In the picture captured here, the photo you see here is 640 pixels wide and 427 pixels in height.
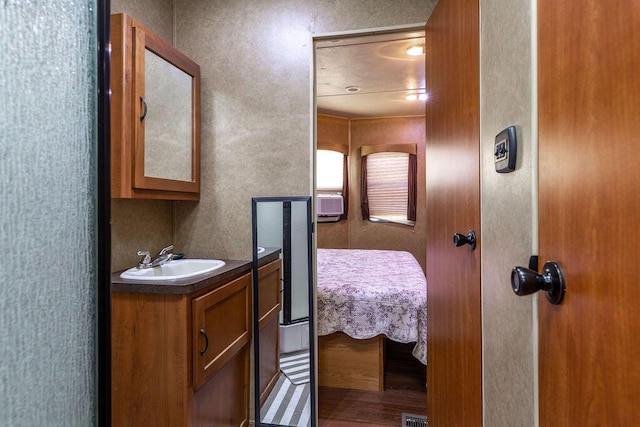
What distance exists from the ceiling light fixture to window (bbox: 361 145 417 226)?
7.29 feet

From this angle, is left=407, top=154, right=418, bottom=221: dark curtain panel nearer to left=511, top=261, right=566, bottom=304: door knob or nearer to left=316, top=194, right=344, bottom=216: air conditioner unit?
left=316, top=194, right=344, bottom=216: air conditioner unit

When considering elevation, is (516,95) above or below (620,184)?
above

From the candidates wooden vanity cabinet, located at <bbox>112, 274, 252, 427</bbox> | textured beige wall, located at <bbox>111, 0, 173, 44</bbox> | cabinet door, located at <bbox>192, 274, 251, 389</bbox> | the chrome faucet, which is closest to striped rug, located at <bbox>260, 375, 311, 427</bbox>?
cabinet door, located at <bbox>192, 274, 251, 389</bbox>

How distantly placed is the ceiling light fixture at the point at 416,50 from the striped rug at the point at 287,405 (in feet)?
9.04

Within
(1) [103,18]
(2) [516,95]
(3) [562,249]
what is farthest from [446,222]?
(1) [103,18]

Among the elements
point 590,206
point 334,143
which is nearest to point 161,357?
point 590,206

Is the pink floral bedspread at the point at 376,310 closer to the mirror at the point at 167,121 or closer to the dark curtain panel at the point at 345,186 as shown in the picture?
the mirror at the point at 167,121

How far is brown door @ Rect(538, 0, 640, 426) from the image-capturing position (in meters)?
0.43

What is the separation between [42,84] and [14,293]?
290mm

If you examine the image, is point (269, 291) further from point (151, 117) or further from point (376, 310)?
point (151, 117)

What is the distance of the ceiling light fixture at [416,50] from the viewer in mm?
2854

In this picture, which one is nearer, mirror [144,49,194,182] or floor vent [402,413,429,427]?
mirror [144,49,194,182]

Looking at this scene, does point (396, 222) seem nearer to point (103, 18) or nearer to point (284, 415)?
point (284, 415)

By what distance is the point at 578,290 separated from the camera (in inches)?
21.2
